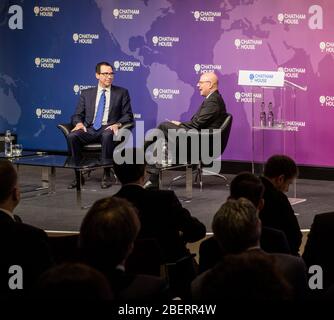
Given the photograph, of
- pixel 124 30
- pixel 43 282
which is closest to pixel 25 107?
pixel 124 30

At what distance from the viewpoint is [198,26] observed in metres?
10.7

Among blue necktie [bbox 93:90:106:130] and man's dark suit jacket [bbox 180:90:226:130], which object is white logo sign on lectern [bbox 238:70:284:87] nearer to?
man's dark suit jacket [bbox 180:90:226:130]

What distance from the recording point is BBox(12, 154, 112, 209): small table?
8594 mm

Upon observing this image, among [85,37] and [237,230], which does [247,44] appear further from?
[237,230]

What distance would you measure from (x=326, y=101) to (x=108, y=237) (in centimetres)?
757

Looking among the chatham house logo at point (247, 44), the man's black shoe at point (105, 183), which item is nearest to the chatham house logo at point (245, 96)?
the chatham house logo at point (247, 44)

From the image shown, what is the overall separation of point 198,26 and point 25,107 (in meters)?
3.09

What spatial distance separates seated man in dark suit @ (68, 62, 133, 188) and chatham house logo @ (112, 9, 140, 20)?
1.14 m

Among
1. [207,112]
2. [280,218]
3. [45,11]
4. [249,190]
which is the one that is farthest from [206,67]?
Answer: [249,190]

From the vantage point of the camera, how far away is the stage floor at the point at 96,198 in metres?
8.03

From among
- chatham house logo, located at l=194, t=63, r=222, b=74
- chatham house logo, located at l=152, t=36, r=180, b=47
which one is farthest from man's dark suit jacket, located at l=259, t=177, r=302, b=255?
chatham house logo, located at l=152, t=36, r=180, b=47

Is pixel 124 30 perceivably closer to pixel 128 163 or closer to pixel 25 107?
pixel 25 107

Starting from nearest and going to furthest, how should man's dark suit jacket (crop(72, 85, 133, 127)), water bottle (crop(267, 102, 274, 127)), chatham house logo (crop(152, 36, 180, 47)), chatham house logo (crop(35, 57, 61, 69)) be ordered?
water bottle (crop(267, 102, 274, 127)) < man's dark suit jacket (crop(72, 85, 133, 127)) < chatham house logo (crop(152, 36, 180, 47)) < chatham house logo (crop(35, 57, 61, 69))

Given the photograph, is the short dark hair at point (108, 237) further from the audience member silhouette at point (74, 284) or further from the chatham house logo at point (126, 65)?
the chatham house logo at point (126, 65)
